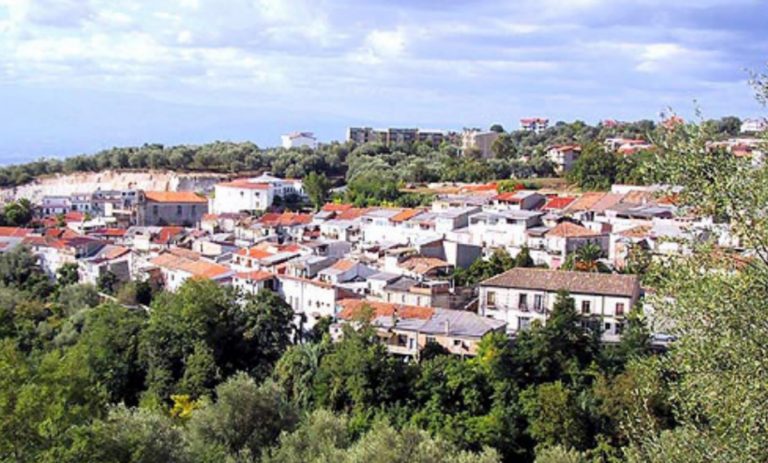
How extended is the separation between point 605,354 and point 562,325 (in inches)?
55.5

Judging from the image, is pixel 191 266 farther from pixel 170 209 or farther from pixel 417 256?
pixel 170 209

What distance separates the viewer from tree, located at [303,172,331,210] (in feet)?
179

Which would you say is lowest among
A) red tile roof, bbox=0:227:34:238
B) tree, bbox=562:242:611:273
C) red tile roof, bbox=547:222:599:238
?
red tile roof, bbox=0:227:34:238

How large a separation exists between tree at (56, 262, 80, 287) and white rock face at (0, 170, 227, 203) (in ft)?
97.7

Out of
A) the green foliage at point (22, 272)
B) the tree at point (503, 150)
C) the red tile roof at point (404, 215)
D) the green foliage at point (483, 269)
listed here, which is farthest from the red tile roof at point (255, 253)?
the tree at point (503, 150)

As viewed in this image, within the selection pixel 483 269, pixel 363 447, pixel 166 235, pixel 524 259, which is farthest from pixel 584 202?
pixel 363 447

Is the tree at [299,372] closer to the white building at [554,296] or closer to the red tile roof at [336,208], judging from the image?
the white building at [554,296]

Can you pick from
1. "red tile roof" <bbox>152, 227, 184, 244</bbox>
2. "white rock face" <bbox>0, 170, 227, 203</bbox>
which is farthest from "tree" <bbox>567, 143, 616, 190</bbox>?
"white rock face" <bbox>0, 170, 227, 203</bbox>

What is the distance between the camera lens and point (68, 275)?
38750 mm

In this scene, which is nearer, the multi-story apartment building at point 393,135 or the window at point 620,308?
the window at point 620,308

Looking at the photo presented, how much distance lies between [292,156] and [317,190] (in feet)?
57.3

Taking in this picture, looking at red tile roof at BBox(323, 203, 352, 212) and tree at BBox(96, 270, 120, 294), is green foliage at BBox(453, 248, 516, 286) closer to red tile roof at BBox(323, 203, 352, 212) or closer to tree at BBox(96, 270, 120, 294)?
red tile roof at BBox(323, 203, 352, 212)

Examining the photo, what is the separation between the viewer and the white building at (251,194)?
181ft

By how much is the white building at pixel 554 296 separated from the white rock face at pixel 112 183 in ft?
150
